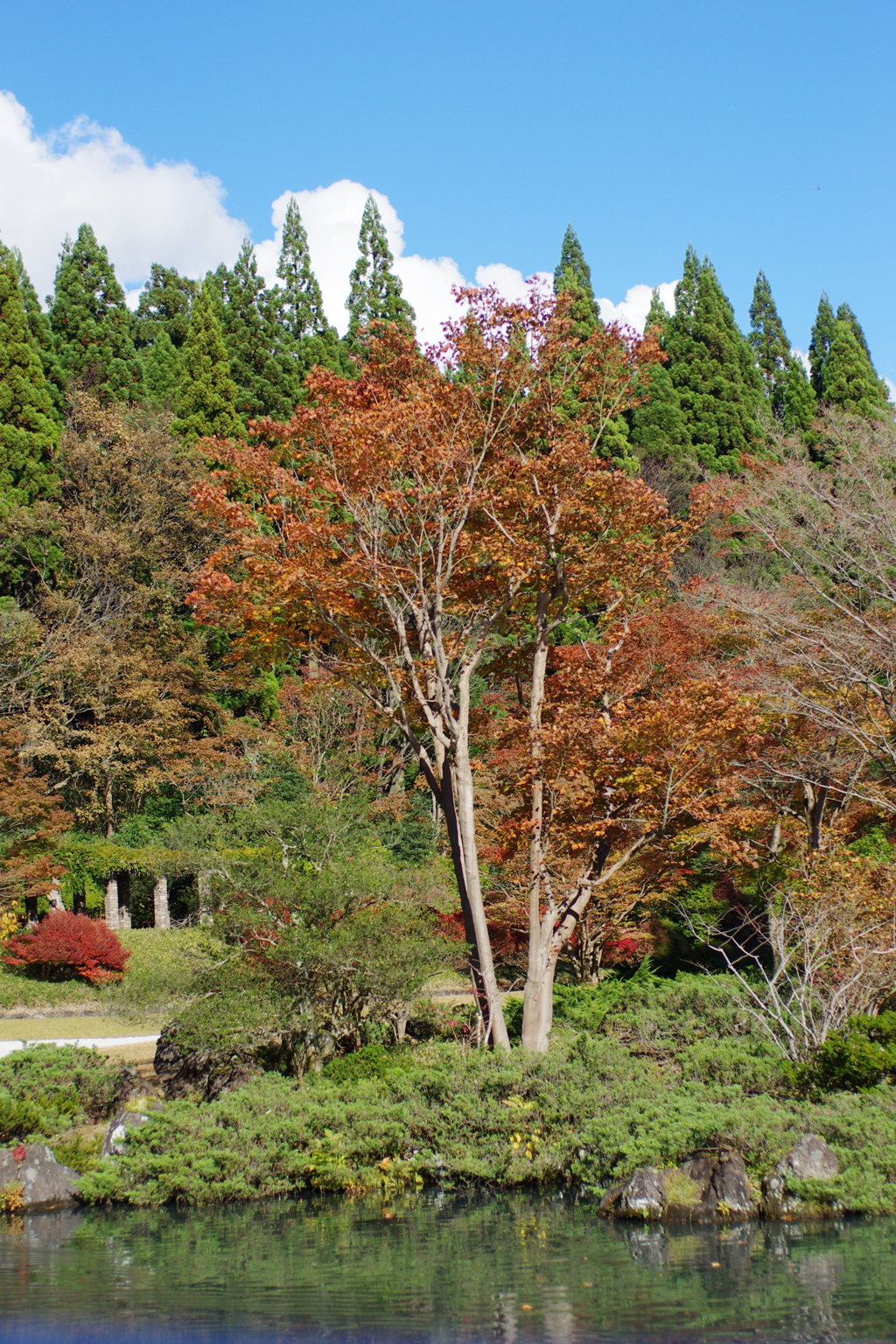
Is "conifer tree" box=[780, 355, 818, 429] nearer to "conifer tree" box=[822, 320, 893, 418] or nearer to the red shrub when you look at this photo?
"conifer tree" box=[822, 320, 893, 418]

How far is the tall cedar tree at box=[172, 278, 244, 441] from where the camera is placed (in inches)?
1023

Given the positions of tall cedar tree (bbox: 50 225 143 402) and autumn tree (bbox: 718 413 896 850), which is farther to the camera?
tall cedar tree (bbox: 50 225 143 402)

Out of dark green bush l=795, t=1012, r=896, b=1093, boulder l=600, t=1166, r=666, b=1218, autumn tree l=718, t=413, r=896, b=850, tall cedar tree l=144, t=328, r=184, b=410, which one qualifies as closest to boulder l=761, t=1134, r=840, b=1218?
boulder l=600, t=1166, r=666, b=1218

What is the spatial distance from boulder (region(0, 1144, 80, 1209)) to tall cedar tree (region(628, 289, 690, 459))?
1077 inches

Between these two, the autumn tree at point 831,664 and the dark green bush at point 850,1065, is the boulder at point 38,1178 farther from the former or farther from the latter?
the autumn tree at point 831,664

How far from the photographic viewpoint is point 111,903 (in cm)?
2072

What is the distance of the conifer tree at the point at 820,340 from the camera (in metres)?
36.3

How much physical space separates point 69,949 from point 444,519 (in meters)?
11.3

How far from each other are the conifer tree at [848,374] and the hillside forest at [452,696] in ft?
42.8

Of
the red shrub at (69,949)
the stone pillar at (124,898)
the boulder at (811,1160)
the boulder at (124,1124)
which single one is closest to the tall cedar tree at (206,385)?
the stone pillar at (124,898)

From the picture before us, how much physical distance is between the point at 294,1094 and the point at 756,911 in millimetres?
9153

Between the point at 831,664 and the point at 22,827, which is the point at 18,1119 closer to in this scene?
the point at 831,664

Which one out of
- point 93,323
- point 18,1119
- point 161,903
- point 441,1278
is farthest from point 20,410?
point 441,1278

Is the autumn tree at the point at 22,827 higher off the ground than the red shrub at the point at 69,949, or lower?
higher
